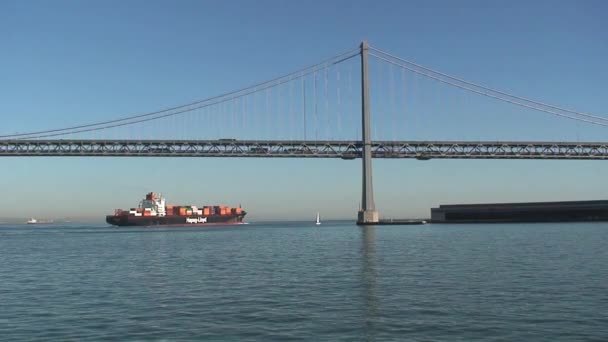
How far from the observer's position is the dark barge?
10138 cm

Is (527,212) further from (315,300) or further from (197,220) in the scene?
(315,300)

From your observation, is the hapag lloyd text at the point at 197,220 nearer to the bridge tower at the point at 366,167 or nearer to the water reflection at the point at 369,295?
the bridge tower at the point at 366,167

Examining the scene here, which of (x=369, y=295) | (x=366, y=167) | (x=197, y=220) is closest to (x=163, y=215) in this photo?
(x=197, y=220)

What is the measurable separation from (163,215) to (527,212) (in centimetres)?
8166

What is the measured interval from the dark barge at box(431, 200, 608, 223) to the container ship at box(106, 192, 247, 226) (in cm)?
5760

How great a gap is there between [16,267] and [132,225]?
106 metres

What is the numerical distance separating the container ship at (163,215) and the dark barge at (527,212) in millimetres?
57601

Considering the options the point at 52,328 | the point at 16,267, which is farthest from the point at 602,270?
the point at 16,267

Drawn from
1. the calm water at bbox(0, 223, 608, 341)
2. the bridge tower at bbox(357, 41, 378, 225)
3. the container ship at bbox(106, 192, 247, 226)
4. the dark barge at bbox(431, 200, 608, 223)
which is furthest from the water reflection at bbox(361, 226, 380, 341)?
the container ship at bbox(106, 192, 247, 226)

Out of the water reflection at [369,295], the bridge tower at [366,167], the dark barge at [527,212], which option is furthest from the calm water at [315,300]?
the dark barge at [527,212]

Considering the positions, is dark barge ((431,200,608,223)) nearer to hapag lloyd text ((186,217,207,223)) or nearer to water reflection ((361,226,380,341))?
hapag lloyd text ((186,217,207,223))

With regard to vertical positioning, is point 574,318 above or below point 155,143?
below

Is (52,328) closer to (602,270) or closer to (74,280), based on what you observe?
(74,280)

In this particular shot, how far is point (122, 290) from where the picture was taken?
2061 cm
